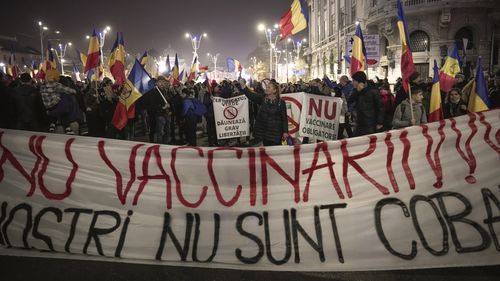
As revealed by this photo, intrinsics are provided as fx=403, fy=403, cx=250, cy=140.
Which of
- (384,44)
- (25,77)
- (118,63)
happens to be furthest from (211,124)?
(384,44)

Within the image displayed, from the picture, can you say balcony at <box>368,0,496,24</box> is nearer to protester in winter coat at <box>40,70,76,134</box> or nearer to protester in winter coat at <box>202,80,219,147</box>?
protester in winter coat at <box>202,80,219,147</box>

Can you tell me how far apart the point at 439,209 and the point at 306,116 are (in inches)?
171

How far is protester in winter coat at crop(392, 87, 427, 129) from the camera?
5.97m

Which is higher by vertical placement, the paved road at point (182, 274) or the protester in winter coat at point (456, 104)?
the protester in winter coat at point (456, 104)

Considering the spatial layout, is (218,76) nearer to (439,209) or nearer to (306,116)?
(306,116)

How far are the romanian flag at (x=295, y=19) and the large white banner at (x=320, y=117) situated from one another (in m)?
4.21

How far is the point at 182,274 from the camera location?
3652mm

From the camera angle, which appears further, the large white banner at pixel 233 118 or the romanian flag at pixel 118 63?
the large white banner at pixel 233 118

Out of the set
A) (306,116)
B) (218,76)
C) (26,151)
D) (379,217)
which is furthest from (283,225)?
(218,76)

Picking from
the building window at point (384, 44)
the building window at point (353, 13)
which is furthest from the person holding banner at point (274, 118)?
the building window at point (353, 13)

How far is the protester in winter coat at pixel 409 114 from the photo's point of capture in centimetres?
597

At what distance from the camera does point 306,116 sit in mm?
7820

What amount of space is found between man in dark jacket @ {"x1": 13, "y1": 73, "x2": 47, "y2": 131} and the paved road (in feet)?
15.4

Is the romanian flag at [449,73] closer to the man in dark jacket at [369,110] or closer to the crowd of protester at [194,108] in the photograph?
the crowd of protester at [194,108]
